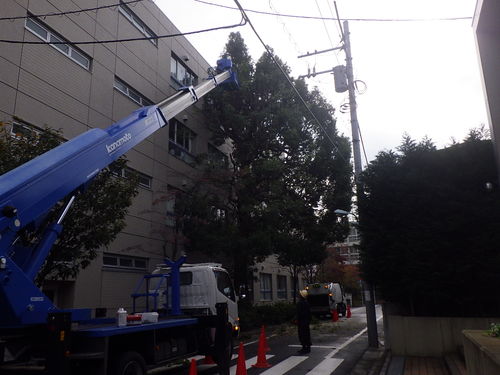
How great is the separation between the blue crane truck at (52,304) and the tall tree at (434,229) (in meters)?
6.06

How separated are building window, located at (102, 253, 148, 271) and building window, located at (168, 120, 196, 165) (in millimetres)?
5539

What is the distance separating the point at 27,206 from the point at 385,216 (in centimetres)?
892

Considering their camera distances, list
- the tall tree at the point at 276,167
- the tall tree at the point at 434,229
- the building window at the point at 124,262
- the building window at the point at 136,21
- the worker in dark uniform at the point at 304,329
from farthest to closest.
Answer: the tall tree at the point at 276,167 → the building window at the point at 136,21 → the building window at the point at 124,262 → the worker in dark uniform at the point at 304,329 → the tall tree at the point at 434,229

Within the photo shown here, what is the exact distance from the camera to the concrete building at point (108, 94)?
41.8ft

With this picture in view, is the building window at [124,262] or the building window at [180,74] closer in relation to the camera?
the building window at [124,262]

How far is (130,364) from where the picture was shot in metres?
6.76

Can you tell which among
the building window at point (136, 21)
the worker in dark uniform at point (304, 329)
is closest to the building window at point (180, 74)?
the building window at point (136, 21)

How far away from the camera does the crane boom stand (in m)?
5.20

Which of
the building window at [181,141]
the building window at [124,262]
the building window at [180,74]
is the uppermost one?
the building window at [180,74]

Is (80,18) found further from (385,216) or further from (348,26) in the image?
(385,216)

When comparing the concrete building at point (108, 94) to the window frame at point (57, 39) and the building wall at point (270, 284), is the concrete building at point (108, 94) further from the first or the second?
the building wall at point (270, 284)

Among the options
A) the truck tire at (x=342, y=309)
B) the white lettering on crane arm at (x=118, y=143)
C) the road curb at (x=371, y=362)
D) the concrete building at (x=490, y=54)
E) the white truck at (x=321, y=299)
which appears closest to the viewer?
the white lettering on crane arm at (x=118, y=143)

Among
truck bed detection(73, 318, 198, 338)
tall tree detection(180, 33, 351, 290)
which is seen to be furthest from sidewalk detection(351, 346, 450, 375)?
tall tree detection(180, 33, 351, 290)

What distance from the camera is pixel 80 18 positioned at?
15266mm
